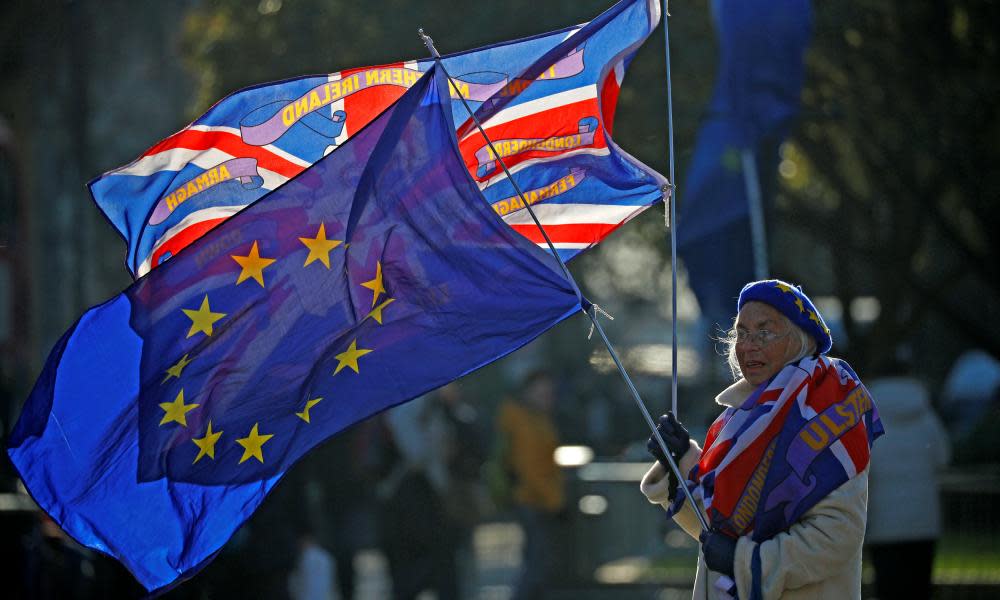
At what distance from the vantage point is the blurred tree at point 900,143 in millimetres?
16484

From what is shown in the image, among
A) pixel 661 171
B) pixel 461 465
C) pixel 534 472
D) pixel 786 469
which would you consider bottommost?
pixel 534 472


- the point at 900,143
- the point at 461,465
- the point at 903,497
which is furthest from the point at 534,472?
the point at 900,143

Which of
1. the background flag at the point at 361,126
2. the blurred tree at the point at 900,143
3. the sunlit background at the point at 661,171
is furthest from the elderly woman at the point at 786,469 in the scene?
the blurred tree at the point at 900,143

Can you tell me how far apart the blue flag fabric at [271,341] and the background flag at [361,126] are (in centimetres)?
78

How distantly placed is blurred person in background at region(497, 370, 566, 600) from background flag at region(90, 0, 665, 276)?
272 inches

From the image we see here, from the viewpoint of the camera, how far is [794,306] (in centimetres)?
489

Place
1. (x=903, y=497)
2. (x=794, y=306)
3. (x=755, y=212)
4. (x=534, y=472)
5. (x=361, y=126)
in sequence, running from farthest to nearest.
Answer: (x=534, y=472), (x=755, y=212), (x=903, y=497), (x=361, y=126), (x=794, y=306)

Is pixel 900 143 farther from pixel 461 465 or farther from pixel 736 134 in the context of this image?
pixel 461 465

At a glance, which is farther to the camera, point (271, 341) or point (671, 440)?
point (271, 341)

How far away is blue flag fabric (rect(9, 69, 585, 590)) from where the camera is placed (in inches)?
206

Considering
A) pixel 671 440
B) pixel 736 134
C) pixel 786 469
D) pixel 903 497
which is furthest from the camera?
pixel 736 134

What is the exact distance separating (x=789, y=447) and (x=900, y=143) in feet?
→ 45.3

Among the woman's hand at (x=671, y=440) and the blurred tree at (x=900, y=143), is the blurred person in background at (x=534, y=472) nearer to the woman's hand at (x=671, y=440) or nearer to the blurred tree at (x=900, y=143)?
the blurred tree at (x=900, y=143)

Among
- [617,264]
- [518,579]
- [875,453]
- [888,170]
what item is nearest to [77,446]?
[875,453]
